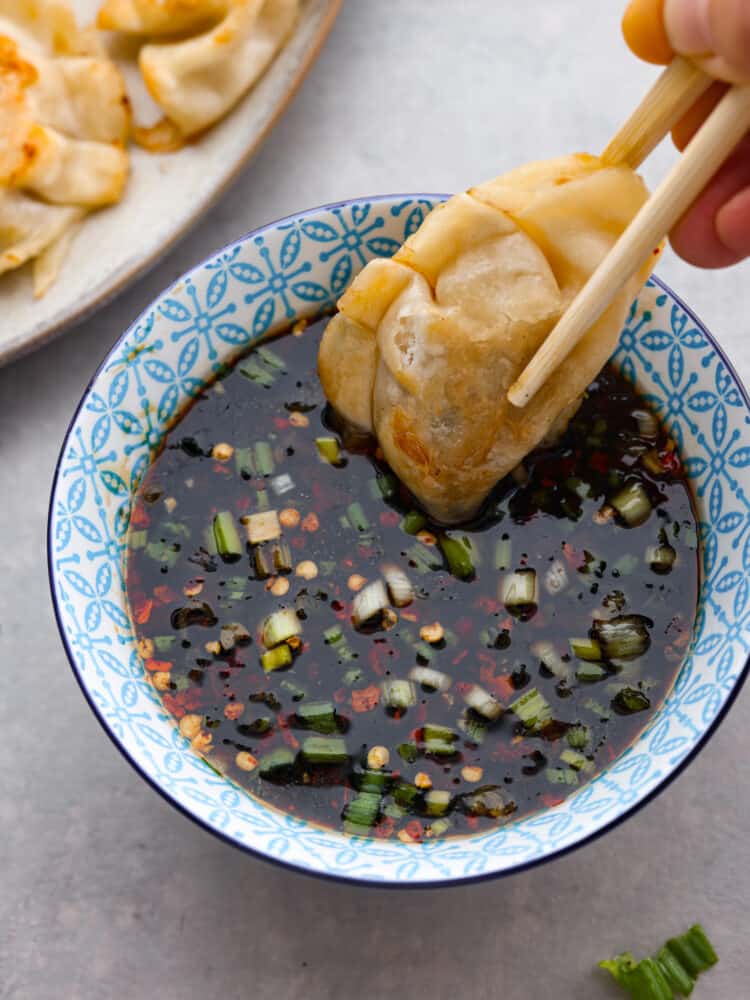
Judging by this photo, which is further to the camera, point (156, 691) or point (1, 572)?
point (1, 572)

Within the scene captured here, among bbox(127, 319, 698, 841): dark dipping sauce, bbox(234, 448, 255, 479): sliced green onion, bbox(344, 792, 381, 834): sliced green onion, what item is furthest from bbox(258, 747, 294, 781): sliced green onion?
bbox(234, 448, 255, 479): sliced green onion

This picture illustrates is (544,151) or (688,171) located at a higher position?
(688,171)

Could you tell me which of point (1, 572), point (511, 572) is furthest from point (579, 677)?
point (1, 572)

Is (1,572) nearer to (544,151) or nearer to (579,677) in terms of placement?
(579,677)

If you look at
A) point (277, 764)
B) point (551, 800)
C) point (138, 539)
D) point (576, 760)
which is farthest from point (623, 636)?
point (138, 539)

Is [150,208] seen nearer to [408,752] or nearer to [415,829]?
[408,752]

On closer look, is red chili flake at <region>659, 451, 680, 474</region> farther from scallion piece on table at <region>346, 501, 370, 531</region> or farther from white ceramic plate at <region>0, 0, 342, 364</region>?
white ceramic plate at <region>0, 0, 342, 364</region>
